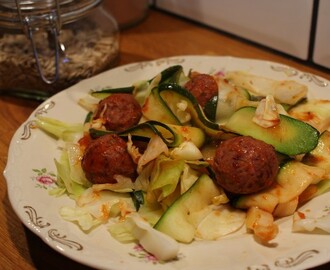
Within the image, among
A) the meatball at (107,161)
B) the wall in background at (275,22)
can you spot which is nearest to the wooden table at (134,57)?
the wall in background at (275,22)

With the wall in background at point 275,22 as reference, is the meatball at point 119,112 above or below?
above

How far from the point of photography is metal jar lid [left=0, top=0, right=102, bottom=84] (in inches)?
51.0

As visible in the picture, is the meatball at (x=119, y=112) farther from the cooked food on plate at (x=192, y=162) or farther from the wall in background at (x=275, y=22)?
the wall in background at (x=275, y=22)

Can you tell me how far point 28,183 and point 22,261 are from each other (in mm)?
141

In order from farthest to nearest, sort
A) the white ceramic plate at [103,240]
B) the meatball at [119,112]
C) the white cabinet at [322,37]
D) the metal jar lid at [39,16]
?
the white cabinet at [322,37], the metal jar lid at [39,16], the meatball at [119,112], the white ceramic plate at [103,240]

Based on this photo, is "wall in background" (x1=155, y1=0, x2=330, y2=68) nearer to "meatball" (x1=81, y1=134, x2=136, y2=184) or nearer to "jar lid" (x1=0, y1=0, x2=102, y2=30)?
"jar lid" (x1=0, y1=0, x2=102, y2=30)

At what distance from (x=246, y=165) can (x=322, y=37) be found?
29.3 inches

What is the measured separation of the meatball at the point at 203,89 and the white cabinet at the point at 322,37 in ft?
1.63

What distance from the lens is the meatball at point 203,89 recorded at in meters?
1.12

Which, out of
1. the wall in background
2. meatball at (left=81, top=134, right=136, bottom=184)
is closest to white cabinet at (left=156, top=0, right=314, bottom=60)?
the wall in background

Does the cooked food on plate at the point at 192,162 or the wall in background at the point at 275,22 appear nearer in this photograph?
the cooked food on plate at the point at 192,162

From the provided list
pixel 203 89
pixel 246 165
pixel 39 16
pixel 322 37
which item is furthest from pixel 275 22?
pixel 246 165

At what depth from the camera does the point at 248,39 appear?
1728 millimetres

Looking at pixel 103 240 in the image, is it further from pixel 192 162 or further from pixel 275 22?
pixel 275 22
